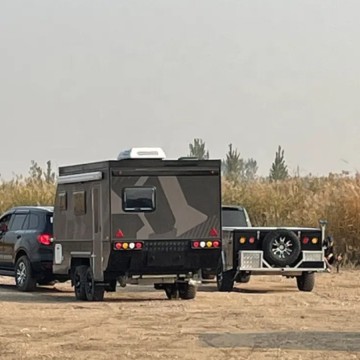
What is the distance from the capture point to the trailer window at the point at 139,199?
735 inches

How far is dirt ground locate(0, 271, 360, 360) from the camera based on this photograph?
12.8m

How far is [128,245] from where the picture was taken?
18.6m

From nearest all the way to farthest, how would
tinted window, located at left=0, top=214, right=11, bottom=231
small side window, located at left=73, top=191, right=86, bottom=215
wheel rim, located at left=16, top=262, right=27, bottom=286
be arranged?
small side window, located at left=73, top=191, right=86, bottom=215, wheel rim, located at left=16, top=262, right=27, bottom=286, tinted window, located at left=0, top=214, right=11, bottom=231

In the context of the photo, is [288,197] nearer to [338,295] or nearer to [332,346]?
[338,295]

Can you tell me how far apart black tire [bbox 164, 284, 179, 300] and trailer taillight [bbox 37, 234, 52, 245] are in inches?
106

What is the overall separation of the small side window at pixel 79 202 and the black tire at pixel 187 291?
2.24 m

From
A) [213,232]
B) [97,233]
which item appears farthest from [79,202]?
[213,232]

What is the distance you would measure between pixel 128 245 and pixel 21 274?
3995 mm

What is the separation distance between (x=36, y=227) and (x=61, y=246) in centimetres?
154

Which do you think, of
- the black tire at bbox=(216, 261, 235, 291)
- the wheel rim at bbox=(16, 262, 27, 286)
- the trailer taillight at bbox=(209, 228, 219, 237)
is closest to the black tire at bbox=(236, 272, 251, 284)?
the black tire at bbox=(216, 261, 235, 291)

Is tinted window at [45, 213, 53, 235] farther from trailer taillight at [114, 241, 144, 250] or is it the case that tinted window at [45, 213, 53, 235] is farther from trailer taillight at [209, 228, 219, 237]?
trailer taillight at [209, 228, 219, 237]

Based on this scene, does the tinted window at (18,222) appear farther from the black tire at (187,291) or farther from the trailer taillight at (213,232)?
the trailer taillight at (213,232)

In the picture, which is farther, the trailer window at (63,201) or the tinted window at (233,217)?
the tinted window at (233,217)

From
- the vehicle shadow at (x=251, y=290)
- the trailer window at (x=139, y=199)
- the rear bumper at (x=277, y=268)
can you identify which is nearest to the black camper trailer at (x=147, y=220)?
the trailer window at (x=139, y=199)
